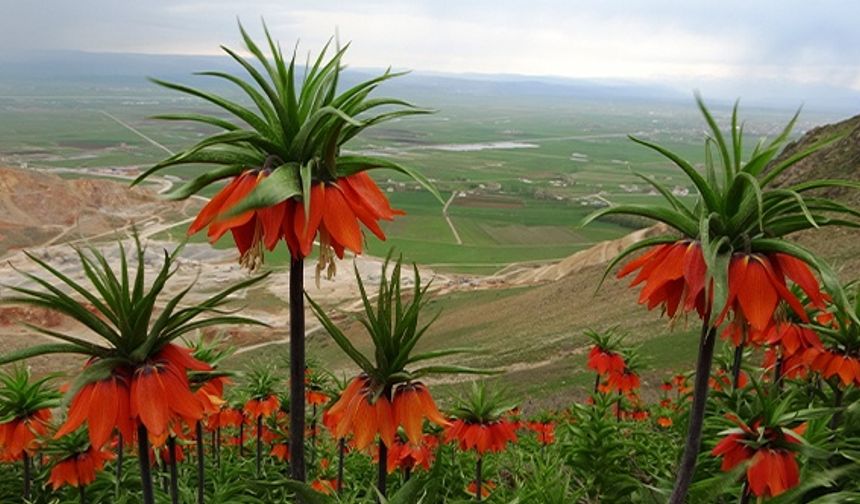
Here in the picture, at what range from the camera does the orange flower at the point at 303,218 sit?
6.56 feet

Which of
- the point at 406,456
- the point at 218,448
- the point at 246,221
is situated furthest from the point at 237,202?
the point at 218,448

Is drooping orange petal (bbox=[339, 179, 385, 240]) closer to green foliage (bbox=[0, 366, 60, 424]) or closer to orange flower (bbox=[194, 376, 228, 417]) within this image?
orange flower (bbox=[194, 376, 228, 417])

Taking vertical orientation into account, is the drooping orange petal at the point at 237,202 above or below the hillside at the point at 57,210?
above

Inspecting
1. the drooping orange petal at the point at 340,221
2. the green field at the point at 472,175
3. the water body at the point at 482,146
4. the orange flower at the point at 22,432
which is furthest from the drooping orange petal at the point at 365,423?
the water body at the point at 482,146

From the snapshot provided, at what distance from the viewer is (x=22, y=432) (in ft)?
11.4

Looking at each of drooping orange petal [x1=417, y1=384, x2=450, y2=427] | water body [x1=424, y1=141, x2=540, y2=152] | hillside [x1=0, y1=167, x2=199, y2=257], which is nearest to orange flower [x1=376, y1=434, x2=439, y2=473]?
drooping orange petal [x1=417, y1=384, x2=450, y2=427]

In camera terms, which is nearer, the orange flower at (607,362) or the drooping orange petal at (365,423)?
the drooping orange petal at (365,423)

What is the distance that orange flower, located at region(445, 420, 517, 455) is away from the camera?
363 cm

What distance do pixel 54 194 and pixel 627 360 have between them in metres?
71.2

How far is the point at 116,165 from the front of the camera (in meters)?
110

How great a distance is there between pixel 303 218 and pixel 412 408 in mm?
829

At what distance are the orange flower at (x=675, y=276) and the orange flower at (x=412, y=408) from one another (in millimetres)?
845

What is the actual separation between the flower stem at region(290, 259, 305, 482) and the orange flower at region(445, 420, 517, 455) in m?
1.59

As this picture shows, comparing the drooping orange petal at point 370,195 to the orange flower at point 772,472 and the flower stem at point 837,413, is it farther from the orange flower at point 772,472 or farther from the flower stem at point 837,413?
the flower stem at point 837,413
